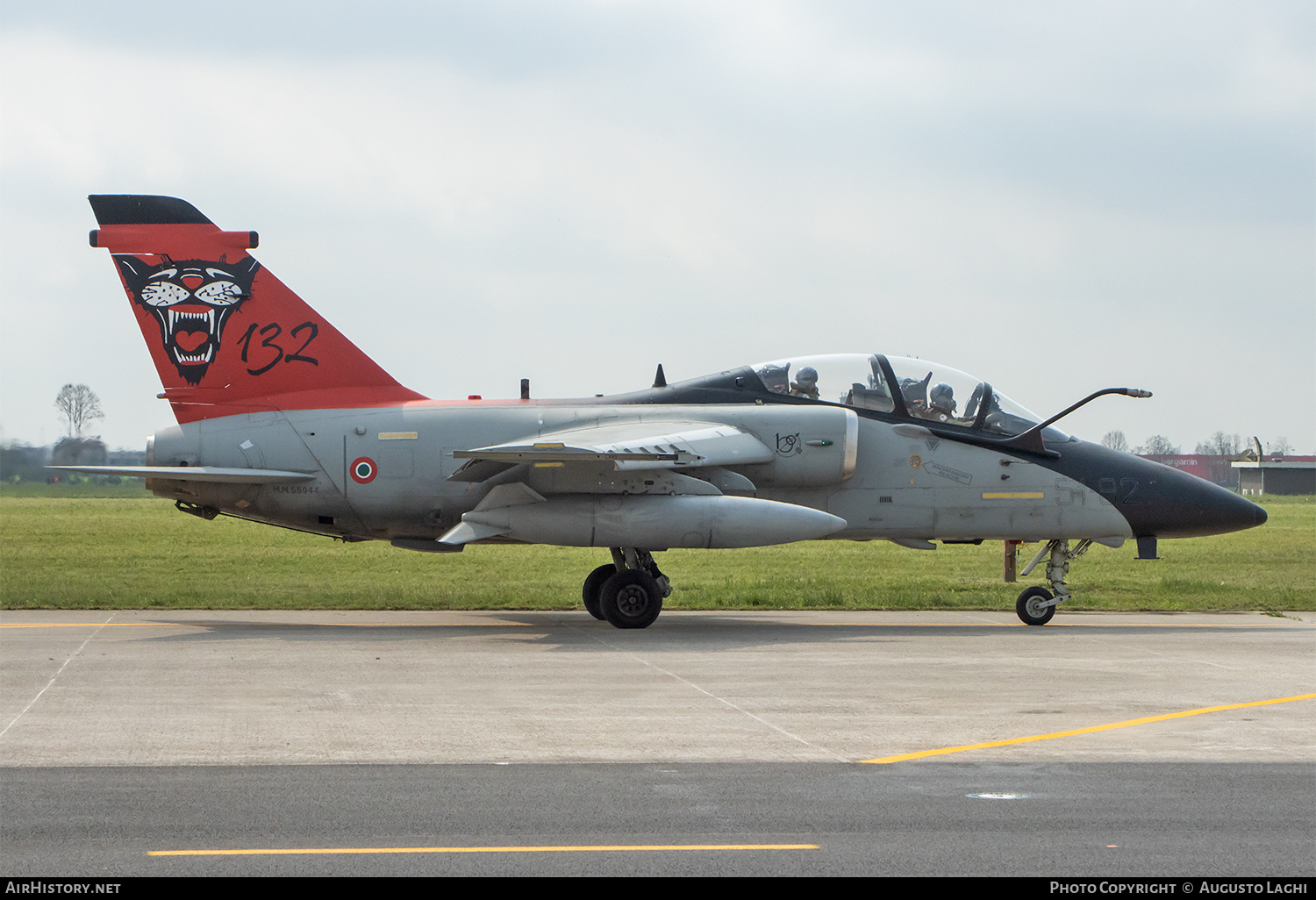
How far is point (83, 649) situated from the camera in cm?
1296

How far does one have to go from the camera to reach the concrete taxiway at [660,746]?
233 inches

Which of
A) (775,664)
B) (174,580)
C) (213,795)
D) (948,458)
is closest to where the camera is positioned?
(213,795)

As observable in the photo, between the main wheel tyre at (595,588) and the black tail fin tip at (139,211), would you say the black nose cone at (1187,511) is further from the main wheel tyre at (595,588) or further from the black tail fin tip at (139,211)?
the black tail fin tip at (139,211)

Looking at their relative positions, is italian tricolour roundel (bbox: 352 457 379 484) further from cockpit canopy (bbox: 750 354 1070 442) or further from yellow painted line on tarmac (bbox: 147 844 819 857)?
yellow painted line on tarmac (bbox: 147 844 819 857)

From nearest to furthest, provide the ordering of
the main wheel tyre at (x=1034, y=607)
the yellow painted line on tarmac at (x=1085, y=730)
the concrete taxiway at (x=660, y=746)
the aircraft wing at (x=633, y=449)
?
the concrete taxiway at (x=660, y=746)
the yellow painted line on tarmac at (x=1085, y=730)
the aircraft wing at (x=633, y=449)
the main wheel tyre at (x=1034, y=607)

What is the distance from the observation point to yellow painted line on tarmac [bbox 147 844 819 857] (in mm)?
5664

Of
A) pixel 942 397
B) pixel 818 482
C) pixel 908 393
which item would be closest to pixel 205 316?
pixel 818 482

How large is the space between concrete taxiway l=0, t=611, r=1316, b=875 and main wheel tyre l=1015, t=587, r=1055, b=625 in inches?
53.6

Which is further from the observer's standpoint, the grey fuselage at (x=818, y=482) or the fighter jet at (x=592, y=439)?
the grey fuselage at (x=818, y=482)

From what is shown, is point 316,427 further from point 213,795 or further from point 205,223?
point 213,795

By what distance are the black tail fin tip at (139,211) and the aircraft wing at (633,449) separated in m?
5.15

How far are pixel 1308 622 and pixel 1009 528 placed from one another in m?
4.68

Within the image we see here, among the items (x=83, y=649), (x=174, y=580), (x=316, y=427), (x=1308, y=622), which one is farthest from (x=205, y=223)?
(x=1308, y=622)

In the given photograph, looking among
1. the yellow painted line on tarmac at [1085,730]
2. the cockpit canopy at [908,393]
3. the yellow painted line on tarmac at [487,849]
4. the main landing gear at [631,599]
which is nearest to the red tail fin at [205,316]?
the main landing gear at [631,599]
